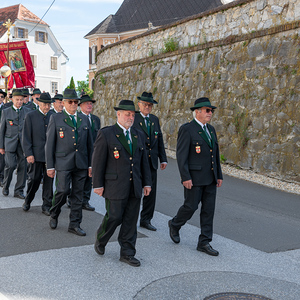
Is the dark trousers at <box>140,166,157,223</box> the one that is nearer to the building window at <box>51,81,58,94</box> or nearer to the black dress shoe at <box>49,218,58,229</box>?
the black dress shoe at <box>49,218,58,229</box>

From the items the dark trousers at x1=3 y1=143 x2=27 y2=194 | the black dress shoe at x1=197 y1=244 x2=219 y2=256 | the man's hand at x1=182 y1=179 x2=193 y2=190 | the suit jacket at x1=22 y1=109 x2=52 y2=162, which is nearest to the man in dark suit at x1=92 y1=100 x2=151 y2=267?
the man's hand at x1=182 y1=179 x2=193 y2=190

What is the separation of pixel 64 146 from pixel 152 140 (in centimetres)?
132

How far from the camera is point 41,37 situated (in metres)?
53.1

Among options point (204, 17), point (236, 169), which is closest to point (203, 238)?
point (236, 169)

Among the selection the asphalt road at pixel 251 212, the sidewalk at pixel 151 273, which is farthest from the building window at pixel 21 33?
the sidewalk at pixel 151 273

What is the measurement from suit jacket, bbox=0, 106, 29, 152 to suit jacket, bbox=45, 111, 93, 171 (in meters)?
2.85

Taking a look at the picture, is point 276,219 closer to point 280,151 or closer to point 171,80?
point 280,151

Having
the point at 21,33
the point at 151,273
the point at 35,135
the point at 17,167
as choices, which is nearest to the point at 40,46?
the point at 21,33

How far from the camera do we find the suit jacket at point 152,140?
262 inches

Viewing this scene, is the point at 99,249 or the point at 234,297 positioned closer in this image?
the point at 234,297

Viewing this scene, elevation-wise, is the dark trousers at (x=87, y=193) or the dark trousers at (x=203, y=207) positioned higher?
the dark trousers at (x=203, y=207)

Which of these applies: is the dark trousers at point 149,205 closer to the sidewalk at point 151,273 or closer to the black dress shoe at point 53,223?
the sidewalk at point 151,273

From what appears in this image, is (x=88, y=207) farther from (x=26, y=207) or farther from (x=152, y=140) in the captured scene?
(x=152, y=140)

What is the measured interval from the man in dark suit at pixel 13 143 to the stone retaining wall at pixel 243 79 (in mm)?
6552
